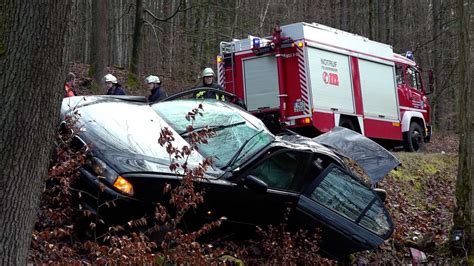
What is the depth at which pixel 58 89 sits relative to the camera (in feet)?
13.1

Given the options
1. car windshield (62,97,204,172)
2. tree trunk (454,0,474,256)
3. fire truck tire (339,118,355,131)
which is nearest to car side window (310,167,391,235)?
tree trunk (454,0,474,256)

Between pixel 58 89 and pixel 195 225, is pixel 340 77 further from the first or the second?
pixel 58 89

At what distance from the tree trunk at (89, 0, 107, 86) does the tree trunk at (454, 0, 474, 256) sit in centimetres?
1227

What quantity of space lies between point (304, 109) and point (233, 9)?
1403 centimetres

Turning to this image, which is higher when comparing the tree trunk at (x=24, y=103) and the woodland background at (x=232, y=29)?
the woodland background at (x=232, y=29)

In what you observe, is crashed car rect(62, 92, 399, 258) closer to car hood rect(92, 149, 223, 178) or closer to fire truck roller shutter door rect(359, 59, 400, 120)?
A: car hood rect(92, 149, 223, 178)

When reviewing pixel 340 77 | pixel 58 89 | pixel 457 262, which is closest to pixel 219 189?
pixel 58 89

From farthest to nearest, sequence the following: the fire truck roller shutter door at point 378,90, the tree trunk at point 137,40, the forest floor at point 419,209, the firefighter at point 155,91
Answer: the tree trunk at point 137,40 < the fire truck roller shutter door at point 378,90 < the firefighter at point 155,91 < the forest floor at point 419,209

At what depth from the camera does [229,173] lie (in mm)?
7051

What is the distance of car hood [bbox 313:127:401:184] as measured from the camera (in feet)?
29.1

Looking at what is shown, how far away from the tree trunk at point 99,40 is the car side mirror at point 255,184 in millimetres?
13100

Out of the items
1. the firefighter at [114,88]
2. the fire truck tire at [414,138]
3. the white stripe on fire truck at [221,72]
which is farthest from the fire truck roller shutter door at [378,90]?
the firefighter at [114,88]

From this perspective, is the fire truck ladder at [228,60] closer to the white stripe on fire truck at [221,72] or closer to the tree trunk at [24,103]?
the white stripe on fire truck at [221,72]

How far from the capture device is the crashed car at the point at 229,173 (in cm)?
629
